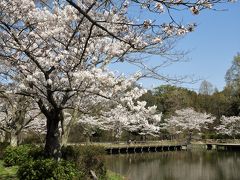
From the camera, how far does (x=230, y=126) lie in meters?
51.6

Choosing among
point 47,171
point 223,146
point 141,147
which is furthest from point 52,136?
point 223,146

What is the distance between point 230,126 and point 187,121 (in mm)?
6491

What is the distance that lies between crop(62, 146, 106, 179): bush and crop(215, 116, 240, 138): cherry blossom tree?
38.8m

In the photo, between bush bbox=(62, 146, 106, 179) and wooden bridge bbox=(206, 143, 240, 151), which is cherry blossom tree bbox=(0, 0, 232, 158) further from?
wooden bridge bbox=(206, 143, 240, 151)

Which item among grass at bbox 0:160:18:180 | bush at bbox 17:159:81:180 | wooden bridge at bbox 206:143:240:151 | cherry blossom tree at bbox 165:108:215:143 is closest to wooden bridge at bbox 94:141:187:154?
wooden bridge at bbox 206:143:240:151

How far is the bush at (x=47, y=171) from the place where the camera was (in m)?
10.6

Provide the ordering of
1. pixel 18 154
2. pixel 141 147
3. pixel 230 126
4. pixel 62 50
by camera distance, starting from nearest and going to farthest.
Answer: pixel 62 50
pixel 18 154
pixel 141 147
pixel 230 126

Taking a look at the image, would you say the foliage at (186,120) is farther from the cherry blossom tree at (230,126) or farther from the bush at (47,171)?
the bush at (47,171)

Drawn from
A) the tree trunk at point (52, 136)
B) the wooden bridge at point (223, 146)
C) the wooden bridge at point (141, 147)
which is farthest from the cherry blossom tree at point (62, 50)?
the wooden bridge at point (223, 146)

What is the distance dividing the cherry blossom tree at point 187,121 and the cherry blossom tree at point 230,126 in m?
2.76

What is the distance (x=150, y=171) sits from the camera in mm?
24281

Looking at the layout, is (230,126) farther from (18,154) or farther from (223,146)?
(18,154)

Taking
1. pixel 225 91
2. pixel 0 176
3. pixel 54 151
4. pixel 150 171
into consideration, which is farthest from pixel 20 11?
pixel 225 91

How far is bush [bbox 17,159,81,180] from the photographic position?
1055 cm
